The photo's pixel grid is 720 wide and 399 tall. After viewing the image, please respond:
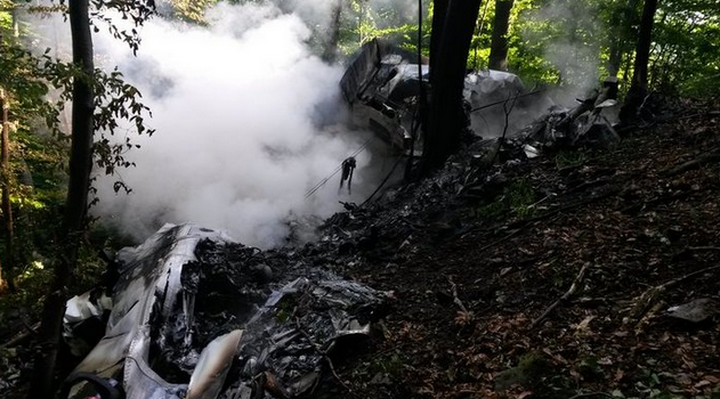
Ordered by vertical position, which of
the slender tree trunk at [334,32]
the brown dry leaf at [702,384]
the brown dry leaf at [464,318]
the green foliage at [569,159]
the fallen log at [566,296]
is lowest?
the brown dry leaf at [702,384]

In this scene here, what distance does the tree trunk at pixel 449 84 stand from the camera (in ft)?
25.2

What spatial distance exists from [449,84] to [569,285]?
16.8 feet

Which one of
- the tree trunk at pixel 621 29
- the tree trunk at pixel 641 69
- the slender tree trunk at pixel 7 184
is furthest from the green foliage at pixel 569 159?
the slender tree trunk at pixel 7 184

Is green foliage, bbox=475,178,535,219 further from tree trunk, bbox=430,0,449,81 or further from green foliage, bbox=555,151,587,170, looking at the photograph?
tree trunk, bbox=430,0,449,81

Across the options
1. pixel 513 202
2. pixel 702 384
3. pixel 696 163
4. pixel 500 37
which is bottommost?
pixel 702 384

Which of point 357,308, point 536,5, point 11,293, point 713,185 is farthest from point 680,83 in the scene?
point 11,293

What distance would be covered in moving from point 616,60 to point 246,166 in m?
9.68

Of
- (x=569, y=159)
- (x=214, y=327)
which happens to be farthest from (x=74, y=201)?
(x=569, y=159)

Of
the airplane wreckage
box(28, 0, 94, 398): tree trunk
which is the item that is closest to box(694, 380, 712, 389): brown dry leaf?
the airplane wreckage

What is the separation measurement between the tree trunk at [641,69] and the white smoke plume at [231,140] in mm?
5977

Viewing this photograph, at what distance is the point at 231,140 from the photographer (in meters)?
13.8

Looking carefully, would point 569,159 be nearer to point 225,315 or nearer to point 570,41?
point 225,315

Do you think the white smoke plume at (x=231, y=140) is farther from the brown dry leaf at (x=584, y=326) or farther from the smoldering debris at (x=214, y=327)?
the brown dry leaf at (x=584, y=326)

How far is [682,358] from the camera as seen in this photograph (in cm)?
252
